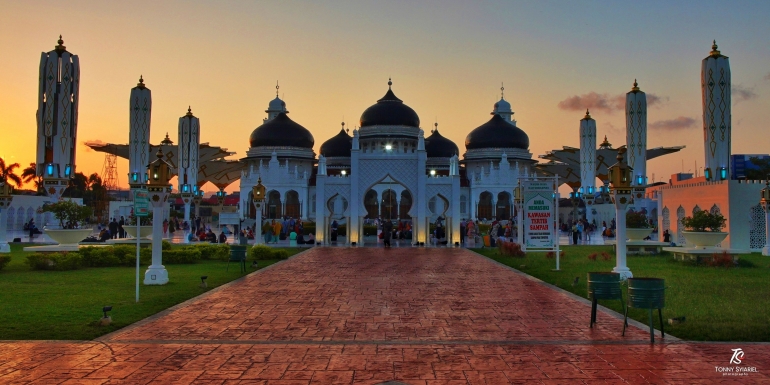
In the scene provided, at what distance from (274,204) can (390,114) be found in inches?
535

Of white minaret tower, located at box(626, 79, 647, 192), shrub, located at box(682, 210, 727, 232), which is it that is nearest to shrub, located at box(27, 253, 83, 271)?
shrub, located at box(682, 210, 727, 232)

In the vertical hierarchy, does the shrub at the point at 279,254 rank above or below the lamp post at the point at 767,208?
below

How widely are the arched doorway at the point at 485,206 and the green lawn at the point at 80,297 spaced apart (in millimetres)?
40568

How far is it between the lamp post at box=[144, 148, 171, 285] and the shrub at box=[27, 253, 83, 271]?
4.02 metres

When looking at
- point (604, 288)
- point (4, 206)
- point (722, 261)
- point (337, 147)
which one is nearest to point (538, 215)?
point (722, 261)

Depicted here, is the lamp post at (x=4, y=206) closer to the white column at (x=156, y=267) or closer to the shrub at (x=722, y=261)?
the white column at (x=156, y=267)

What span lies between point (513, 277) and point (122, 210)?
34.3 m

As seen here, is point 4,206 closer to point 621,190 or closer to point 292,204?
point 621,190

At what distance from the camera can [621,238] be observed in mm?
12727

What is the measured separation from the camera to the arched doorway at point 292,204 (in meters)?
55.1

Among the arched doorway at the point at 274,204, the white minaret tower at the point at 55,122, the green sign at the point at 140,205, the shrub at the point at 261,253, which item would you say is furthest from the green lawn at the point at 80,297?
the arched doorway at the point at 274,204

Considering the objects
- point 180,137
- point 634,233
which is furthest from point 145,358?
point 180,137

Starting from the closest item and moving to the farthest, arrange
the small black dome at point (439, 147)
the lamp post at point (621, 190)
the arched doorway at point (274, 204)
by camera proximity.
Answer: the lamp post at point (621, 190) < the arched doorway at point (274, 204) < the small black dome at point (439, 147)

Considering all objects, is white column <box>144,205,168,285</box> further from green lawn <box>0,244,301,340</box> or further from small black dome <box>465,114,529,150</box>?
small black dome <box>465,114,529,150</box>
